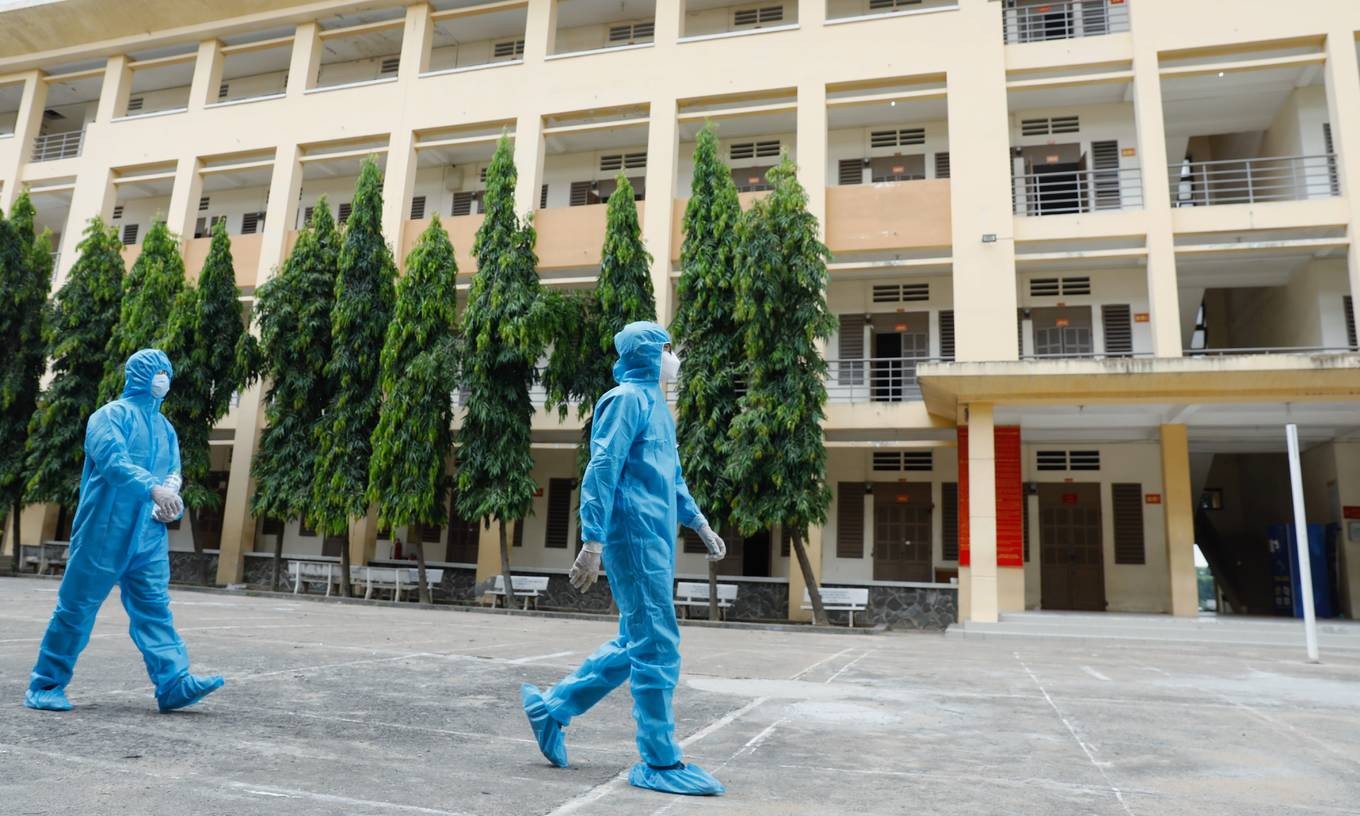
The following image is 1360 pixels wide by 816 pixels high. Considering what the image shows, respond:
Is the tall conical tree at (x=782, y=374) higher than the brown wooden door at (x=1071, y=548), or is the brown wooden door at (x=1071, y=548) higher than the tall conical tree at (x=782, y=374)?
the tall conical tree at (x=782, y=374)

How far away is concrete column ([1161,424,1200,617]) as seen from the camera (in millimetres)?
14734

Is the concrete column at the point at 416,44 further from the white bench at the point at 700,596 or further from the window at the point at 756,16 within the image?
the white bench at the point at 700,596

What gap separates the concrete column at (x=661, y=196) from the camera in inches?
695

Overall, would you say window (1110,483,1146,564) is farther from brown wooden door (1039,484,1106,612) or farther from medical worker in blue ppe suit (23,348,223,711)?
medical worker in blue ppe suit (23,348,223,711)

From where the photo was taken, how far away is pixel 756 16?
2044 centimetres

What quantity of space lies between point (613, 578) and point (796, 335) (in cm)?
1137

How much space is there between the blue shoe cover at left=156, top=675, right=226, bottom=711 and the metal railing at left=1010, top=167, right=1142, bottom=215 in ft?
54.3

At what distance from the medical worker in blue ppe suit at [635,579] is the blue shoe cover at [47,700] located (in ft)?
7.55

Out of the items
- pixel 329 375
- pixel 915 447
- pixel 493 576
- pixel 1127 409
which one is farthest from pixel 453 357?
pixel 1127 409

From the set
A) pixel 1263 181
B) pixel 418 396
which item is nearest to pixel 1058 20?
pixel 1263 181

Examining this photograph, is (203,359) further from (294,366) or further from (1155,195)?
(1155,195)

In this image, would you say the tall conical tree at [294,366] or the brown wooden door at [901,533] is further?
the brown wooden door at [901,533]

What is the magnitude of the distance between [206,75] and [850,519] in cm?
1937

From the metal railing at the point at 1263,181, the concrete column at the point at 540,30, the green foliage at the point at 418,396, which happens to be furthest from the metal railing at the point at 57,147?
the metal railing at the point at 1263,181
